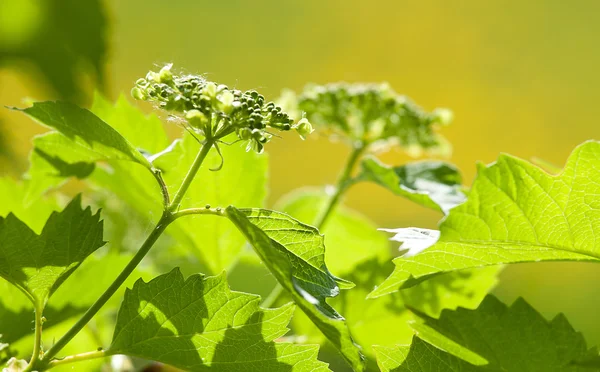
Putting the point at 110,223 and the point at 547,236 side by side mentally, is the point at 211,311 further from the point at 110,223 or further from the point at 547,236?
the point at 110,223

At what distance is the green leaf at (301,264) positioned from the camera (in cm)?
41

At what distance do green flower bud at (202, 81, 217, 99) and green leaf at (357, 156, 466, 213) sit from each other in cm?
26

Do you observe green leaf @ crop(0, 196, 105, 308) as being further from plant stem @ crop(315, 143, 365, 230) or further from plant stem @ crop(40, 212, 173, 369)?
plant stem @ crop(315, 143, 365, 230)

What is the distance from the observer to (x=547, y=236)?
1.58 feet

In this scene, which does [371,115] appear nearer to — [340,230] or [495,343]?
[340,230]

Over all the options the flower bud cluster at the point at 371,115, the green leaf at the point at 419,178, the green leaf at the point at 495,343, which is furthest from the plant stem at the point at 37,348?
the flower bud cluster at the point at 371,115

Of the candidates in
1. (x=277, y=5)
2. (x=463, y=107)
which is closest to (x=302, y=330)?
(x=463, y=107)

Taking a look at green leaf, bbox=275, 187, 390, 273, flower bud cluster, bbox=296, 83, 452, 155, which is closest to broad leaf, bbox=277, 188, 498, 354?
green leaf, bbox=275, 187, 390, 273

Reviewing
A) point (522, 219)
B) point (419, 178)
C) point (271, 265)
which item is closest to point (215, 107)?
point (271, 265)

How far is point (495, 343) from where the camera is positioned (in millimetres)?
498

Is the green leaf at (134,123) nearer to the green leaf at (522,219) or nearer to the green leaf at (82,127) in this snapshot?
the green leaf at (82,127)

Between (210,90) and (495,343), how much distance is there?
0.27m

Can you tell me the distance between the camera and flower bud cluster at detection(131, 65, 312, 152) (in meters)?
0.47

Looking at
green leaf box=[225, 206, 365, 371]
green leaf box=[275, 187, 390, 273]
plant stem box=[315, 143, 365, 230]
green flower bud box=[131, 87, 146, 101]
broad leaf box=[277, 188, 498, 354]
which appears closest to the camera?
green leaf box=[225, 206, 365, 371]
